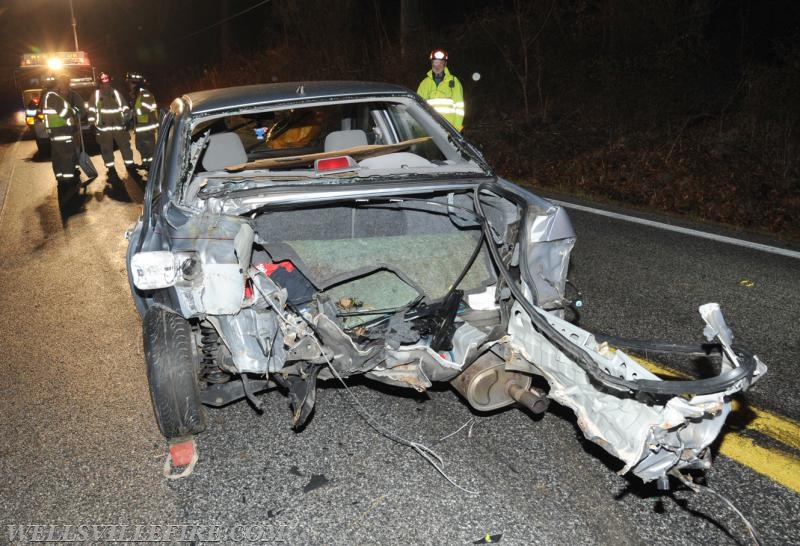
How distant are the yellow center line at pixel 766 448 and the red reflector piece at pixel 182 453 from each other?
247 cm

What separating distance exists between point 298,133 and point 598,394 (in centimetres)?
412

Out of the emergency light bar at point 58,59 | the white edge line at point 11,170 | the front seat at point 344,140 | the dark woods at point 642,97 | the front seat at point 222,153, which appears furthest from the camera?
the emergency light bar at point 58,59

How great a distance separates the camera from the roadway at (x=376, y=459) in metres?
2.66

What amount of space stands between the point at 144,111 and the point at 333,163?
9.13 meters

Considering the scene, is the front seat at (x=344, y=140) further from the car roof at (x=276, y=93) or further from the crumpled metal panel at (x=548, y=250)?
the crumpled metal panel at (x=548, y=250)

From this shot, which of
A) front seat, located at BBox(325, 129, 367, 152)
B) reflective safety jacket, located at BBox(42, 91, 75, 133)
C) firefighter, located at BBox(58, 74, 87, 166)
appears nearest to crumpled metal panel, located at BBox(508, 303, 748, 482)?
front seat, located at BBox(325, 129, 367, 152)

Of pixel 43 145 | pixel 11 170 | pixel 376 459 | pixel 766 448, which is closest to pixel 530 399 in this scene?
pixel 376 459

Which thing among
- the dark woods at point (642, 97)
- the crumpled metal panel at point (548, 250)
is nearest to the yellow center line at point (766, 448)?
the crumpled metal panel at point (548, 250)

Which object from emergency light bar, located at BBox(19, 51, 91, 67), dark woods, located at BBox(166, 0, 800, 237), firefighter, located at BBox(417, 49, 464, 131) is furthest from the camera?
emergency light bar, located at BBox(19, 51, 91, 67)

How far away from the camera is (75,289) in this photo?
565 cm

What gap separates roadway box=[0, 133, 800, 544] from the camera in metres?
2.66

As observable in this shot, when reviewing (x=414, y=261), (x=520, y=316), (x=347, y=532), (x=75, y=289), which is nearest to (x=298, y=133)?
(x=75, y=289)

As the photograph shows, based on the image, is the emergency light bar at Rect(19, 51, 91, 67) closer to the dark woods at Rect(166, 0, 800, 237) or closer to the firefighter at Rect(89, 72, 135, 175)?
the firefighter at Rect(89, 72, 135, 175)

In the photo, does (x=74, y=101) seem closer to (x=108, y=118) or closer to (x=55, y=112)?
(x=108, y=118)
